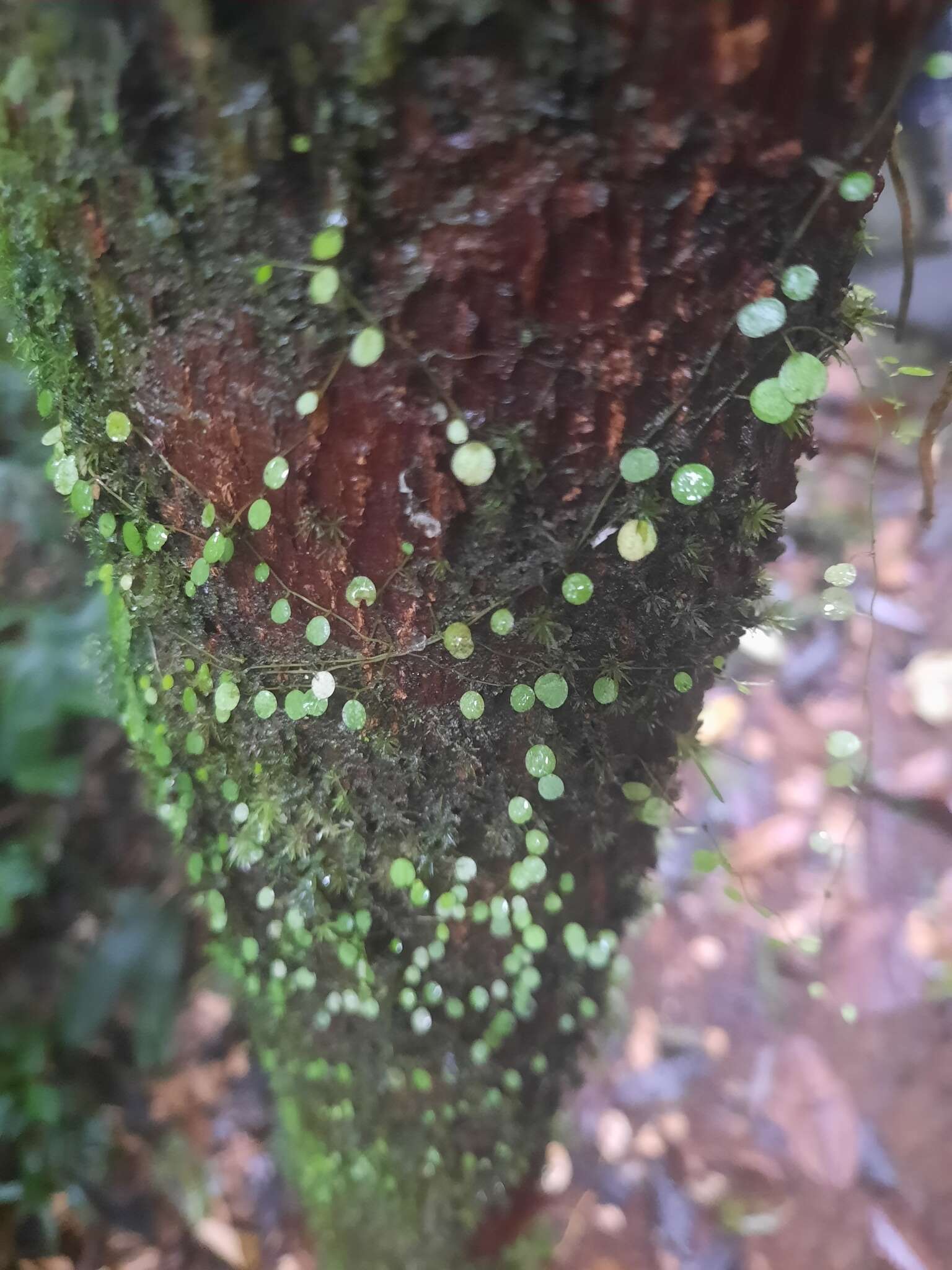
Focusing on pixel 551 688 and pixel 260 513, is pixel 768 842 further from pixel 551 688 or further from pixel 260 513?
pixel 260 513

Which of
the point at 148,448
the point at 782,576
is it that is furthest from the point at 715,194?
the point at 782,576

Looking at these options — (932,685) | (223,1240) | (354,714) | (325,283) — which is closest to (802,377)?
(325,283)

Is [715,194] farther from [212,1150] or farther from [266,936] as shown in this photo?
[212,1150]

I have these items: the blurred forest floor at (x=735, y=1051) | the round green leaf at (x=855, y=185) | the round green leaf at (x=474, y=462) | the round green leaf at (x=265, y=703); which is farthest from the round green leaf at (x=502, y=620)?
the blurred forest floor at (x=735, y=1051)

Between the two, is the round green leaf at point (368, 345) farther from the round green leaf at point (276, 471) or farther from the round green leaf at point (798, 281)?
the round green leaf at point (798, 281)

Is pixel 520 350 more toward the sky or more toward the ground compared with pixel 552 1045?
more toward the sky

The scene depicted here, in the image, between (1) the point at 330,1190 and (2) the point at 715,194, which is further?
(1) the point at 330,1190

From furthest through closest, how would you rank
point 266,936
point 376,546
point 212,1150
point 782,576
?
point 782,576, point 212,1150, point 266,936, point 376,546

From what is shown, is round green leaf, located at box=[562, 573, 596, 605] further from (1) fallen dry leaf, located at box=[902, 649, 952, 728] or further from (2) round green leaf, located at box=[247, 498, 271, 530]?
(1) fallen dry leaf, located at box=[902, 649, 952, 728]
